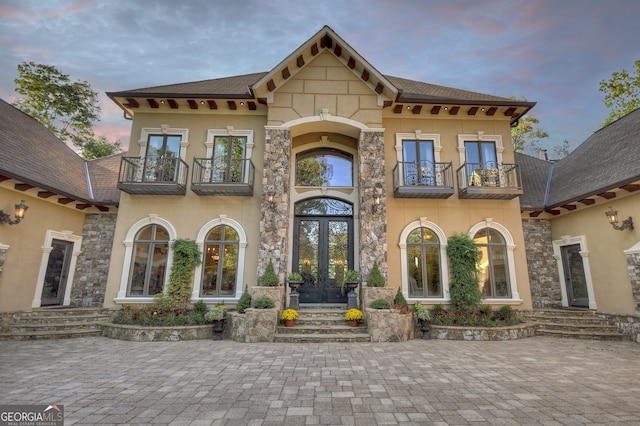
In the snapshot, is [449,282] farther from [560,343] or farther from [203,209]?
[203,209]

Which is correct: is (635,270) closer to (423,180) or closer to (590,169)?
(590,169)

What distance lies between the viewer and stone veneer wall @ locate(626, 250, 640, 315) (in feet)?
24.7

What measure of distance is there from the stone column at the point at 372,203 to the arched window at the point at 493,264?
3.51 m

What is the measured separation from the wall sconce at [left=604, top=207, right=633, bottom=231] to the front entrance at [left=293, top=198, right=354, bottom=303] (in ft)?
24.7

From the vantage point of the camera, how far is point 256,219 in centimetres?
928

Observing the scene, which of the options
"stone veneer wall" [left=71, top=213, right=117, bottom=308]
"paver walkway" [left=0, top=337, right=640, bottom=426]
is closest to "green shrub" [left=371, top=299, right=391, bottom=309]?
"paver walkway" [left=0, top=337, right=640, bottom=426]

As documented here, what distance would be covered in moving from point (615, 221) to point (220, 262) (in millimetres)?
11822

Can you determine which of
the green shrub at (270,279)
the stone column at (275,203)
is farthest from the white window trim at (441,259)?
the green shrub at (270,279)

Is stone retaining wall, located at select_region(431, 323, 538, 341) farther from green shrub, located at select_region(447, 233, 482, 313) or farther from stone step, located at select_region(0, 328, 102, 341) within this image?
stone step, located at select_region(0, 328, 102, 341)

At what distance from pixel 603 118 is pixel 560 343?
15.8 m

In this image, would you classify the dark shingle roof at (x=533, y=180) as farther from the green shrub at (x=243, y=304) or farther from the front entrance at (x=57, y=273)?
the front entrance at (x=57, y=273)

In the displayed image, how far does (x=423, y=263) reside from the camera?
9203 millimetres

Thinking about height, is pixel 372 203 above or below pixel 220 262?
above

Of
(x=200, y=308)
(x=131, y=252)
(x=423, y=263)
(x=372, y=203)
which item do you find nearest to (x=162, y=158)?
(x=131, y=252)
